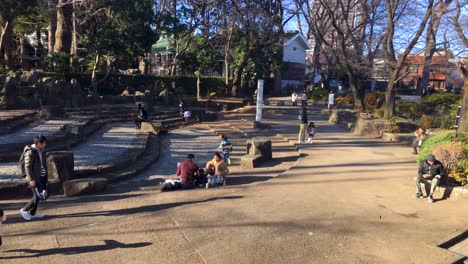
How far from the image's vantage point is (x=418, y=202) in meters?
8.66

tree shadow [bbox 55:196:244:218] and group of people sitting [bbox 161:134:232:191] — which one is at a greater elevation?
group of people sitting [bbox 161:134:232:191]

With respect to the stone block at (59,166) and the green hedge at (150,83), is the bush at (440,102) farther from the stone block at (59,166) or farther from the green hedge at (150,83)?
the stone block at (59,166)

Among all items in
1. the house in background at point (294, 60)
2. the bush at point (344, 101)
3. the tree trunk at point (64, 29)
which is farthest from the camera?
the house in background at point (294, 60)

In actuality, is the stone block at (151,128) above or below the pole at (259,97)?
below

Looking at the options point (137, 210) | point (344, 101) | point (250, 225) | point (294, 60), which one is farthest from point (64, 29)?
point (294, 60)

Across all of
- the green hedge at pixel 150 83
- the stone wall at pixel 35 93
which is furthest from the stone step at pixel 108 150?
the green hedge at pixel 150 83

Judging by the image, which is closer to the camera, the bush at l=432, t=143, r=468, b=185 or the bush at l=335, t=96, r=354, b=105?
the bush at l=432, t=143, r=468, b=185

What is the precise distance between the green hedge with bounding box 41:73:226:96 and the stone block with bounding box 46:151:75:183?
18.7m

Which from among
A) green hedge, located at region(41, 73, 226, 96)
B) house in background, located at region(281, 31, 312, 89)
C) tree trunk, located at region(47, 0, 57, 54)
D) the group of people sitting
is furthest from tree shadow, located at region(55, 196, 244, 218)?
house in background, located at region(281, 31, 312, 89)

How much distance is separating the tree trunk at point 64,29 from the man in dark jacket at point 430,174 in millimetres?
25056

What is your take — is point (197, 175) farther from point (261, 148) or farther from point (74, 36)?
point (74, 36)

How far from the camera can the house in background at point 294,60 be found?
153 feet

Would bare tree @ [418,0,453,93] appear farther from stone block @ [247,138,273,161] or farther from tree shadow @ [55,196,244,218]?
tree shadow @ [55,196,244,218]

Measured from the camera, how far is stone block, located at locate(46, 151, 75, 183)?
9.27 m
